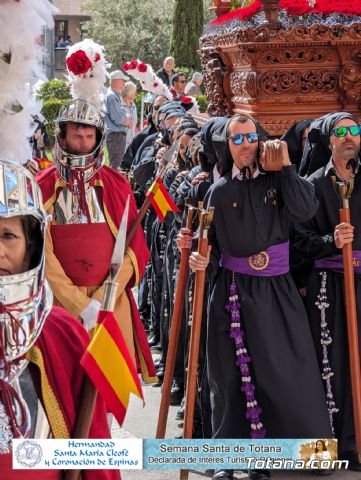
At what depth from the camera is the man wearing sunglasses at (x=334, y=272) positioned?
616 cm

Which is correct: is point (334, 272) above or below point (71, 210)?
below

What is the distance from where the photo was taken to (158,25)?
35656 millimetres

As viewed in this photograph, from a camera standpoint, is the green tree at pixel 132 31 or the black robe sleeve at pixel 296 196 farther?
the green tree at pixel 132 31

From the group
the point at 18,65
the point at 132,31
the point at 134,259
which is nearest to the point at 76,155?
the point at 134,259

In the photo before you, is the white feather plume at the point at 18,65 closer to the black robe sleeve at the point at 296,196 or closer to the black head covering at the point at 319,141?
the black robe sleeve at the point at 296,196

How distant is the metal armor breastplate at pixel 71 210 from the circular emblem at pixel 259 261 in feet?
2.82

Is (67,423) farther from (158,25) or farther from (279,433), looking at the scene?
(158,25)

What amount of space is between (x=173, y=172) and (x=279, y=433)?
2839 millimetres

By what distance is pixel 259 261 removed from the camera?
587 centimetres

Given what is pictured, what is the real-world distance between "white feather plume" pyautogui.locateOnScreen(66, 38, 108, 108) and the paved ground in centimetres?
202

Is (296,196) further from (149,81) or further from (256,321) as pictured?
(149,81)

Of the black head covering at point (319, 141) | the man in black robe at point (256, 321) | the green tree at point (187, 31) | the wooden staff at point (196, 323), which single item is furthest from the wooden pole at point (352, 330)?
the green tree at point (187, 31)

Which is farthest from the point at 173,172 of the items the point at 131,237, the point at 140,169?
the point at 131,237

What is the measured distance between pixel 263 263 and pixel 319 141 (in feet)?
3.12
